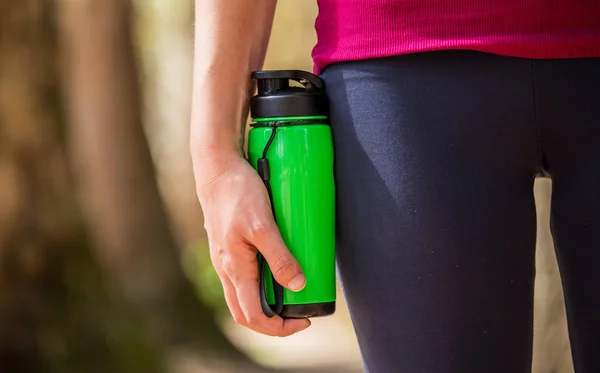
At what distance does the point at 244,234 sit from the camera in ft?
3.62

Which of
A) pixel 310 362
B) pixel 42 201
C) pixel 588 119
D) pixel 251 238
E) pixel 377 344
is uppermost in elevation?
pixel 588 119

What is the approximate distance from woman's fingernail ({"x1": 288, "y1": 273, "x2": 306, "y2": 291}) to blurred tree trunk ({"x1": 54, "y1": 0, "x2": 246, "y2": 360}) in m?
4.18

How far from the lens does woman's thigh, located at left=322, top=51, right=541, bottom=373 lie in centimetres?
104

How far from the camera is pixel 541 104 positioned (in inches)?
40.6

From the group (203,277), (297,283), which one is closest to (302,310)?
(297,283)

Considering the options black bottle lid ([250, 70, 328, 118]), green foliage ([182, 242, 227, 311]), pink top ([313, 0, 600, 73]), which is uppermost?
pink top ([313, 0, 600, 73])

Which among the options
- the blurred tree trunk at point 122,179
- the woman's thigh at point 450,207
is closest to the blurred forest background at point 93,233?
the blurred tree trunk at point 122,179

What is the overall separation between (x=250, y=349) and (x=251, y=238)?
4.41m

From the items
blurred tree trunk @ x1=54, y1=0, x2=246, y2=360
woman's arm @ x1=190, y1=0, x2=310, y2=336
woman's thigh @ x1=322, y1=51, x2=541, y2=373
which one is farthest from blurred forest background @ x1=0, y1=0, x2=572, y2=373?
woman's thigh @ x1=322, y1=51, x2=541, y2=373

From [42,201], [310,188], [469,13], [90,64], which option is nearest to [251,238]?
[310,188]

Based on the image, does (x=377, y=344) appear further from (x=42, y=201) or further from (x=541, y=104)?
(x=42, y=201)

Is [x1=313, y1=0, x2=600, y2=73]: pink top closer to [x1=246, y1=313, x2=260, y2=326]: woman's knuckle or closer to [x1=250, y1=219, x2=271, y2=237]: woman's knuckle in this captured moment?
[x1=250, y1=219, x2=271, y2=237]: woman's knuckle

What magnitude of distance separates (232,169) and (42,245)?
12.8ft

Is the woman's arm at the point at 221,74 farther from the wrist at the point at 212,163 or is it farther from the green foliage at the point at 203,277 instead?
the green foliage at the point at 203,277
